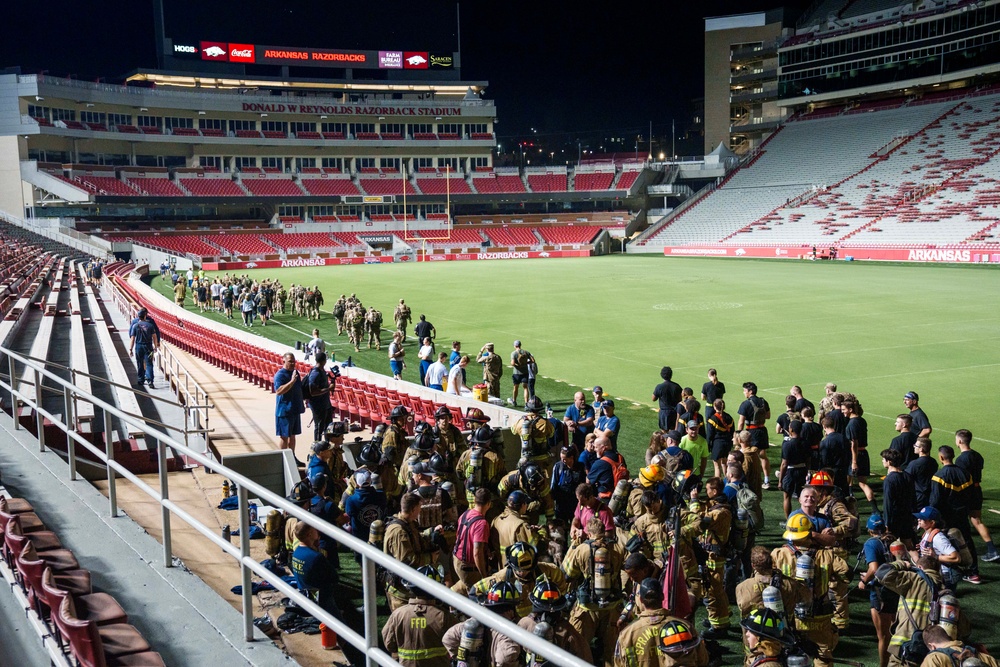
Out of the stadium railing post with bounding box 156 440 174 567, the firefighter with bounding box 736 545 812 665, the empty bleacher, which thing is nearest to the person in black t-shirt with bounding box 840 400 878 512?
the firefighter with bounding box 736 545 812 665

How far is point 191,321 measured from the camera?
27.0 meters

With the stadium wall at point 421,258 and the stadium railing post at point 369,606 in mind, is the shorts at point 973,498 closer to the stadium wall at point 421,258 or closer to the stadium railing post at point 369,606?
the stadium railing post at point 369,606

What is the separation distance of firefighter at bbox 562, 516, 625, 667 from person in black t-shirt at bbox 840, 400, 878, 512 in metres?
5.82

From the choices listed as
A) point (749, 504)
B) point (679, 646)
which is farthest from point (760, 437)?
point (679, 646)

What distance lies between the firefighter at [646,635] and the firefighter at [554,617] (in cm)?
27

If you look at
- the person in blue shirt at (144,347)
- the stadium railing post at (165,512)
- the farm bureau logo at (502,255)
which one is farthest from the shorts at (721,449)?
the farm bureau logo at (502,255)

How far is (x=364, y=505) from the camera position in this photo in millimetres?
7945

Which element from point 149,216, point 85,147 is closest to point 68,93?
point 85,147

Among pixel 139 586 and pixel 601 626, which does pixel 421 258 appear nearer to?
pixel 601 626

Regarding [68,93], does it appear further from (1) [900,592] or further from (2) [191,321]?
(1) [900,592]

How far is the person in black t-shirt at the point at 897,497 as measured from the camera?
8.61 metres

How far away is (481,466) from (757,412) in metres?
4.40

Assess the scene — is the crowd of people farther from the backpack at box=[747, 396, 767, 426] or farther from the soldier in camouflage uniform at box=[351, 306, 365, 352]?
the soldier in camouflage uniform at box=[351, 306, 365, 352]

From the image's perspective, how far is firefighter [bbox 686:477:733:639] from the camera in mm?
7168
